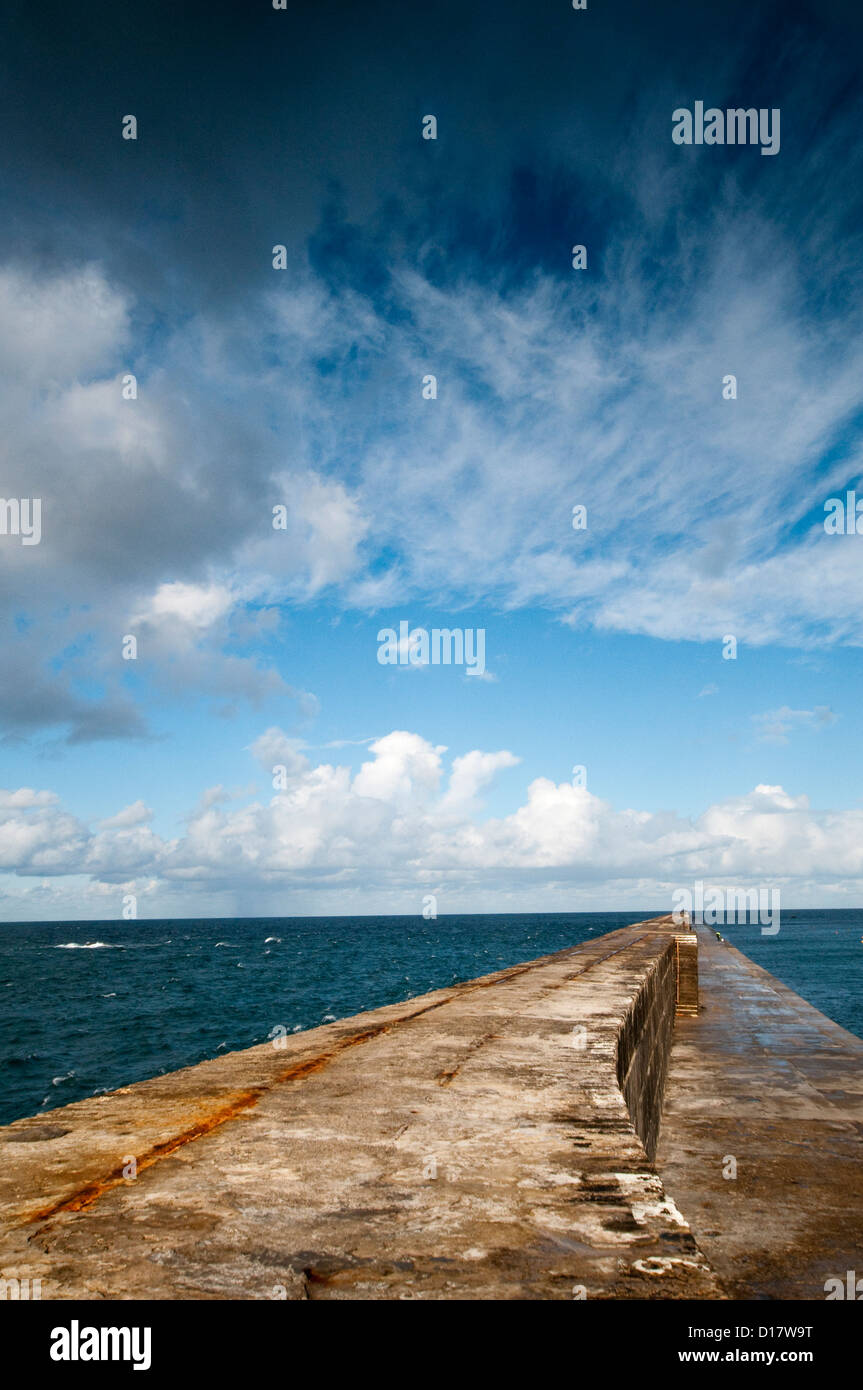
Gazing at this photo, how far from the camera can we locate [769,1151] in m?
8.38

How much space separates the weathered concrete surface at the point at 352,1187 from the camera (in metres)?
2.39

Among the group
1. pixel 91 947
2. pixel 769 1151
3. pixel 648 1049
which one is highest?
pixel 648 1049

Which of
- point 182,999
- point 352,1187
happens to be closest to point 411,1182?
point 352,1187

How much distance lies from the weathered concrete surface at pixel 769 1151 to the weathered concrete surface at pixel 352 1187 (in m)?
1.68

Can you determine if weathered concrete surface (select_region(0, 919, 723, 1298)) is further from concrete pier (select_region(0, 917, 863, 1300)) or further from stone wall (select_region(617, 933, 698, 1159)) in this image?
stone wall (select_region(617, 933, 698, 1159))

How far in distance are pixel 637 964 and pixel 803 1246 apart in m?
8.54

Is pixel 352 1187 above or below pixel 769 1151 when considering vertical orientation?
above

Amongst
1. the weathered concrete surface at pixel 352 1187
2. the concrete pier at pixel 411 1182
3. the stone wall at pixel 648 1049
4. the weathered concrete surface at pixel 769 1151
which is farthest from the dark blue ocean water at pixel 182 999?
the weathered concrete surface at pixel 352 1187

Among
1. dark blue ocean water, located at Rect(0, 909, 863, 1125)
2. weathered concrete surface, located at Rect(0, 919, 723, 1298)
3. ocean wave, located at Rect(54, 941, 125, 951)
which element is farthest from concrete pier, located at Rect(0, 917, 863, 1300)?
ocean wave, located at Rect(54, 941, 125, 951)

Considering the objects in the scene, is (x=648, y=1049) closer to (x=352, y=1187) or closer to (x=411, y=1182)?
(x=411, y=1182)

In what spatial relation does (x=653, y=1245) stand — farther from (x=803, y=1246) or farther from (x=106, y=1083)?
(x=106, y=1083)

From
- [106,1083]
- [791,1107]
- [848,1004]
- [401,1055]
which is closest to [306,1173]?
[401,1055]

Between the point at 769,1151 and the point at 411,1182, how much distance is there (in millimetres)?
6892
